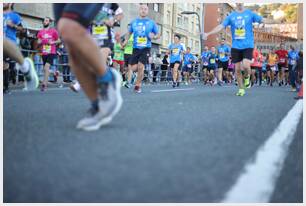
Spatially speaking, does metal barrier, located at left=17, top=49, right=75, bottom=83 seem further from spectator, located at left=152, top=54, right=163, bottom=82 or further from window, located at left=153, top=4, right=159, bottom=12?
window, located at left=153, top=4, right=159, bottom=12

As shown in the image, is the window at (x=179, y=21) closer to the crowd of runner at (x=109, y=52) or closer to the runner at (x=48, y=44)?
the crowd of runner at (x=109, y=52)

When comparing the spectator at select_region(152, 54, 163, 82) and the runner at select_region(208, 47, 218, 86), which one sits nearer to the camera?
the spectator at select_region(152, 54, 163, 82)

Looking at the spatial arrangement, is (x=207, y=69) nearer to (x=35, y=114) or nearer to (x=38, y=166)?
(x=35, y=114)

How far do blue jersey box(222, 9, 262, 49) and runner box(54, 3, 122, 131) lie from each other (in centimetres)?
568

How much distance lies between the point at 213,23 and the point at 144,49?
57514 millimetres

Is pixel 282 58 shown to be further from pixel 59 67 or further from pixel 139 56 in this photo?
pixel 139 56

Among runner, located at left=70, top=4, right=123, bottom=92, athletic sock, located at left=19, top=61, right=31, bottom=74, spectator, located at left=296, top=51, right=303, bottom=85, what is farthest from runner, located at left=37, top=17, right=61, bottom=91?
spectator, located at left=296, top=51, right=303, bottom=85

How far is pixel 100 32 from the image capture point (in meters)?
6.40

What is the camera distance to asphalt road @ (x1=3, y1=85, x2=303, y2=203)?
1806 mm

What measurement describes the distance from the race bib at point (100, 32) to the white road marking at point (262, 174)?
3639mm

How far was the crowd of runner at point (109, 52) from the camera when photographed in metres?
3.20

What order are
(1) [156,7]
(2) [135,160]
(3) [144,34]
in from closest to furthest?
(2) [135,160] < (3) [144,34] < (1) [156,7]

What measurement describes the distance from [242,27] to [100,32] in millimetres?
3492

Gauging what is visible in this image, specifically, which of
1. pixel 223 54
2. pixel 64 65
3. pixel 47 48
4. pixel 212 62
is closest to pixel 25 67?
pixel 47 48
